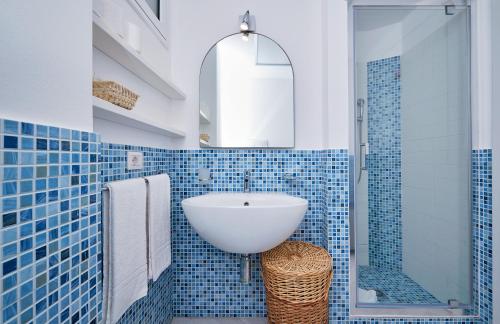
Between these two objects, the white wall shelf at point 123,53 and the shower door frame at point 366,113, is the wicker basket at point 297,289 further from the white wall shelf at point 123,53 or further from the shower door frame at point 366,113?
the white wall shelf at point 123,53

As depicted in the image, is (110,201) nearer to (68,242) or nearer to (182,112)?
(68,242)

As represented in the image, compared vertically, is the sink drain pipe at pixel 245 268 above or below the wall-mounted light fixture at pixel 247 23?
below

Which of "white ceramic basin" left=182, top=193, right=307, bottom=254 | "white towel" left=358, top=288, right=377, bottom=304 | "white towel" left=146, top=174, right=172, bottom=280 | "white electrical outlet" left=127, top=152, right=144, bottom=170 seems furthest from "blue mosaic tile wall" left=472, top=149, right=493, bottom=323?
"white electrical outlet" left=127, top=152, right=144, bottom=170

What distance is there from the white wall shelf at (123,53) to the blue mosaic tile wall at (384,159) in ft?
4.06

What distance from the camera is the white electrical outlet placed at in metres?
1.08

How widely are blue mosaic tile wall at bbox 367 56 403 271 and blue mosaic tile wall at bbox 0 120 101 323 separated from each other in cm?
143

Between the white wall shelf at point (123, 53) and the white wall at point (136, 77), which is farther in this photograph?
the white wall at point (136, 77)

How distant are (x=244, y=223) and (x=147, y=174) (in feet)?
1.89

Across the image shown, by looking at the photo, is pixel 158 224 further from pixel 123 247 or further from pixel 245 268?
pixel 245 268

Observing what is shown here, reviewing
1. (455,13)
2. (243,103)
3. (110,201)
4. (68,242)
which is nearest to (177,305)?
(110,201)

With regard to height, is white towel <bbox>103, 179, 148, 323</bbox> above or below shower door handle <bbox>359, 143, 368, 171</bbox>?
below

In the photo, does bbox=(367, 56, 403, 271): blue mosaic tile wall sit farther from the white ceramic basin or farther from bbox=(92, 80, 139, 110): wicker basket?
bbox=(92, 80, 139, 110): wicker basket

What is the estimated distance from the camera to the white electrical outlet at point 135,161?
1085 mm

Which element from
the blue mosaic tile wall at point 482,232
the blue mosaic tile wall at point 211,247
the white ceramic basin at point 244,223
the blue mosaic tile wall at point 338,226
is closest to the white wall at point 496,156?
the blue mosaic tile wall at point 482,232
